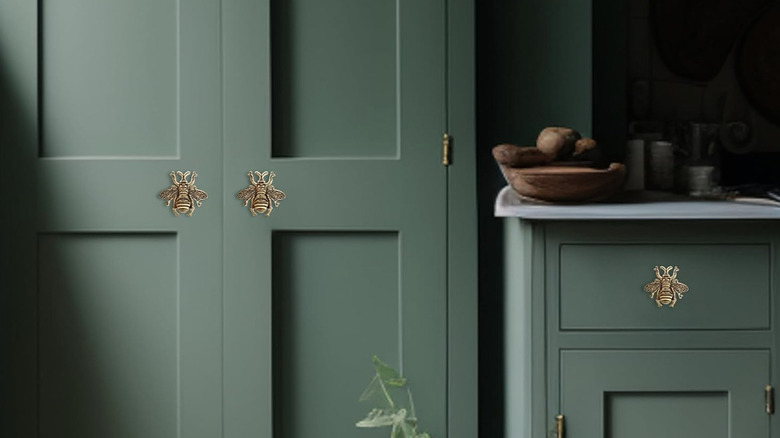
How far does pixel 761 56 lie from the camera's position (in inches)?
95.9

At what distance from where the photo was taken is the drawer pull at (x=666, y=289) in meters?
1.81

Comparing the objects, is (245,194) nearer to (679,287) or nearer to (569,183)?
(569,183)

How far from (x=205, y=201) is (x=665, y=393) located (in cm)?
102

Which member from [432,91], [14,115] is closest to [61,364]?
[14,115]

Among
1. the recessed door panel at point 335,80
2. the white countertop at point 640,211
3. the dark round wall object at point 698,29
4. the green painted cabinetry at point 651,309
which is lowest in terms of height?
the green painted cabinetry at point 651,309

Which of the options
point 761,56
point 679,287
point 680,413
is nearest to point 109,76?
point 679,287

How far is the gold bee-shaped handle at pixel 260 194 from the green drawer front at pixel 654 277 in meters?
0.65

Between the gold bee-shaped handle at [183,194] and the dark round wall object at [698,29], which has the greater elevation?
the dark round wall object at [698,29]

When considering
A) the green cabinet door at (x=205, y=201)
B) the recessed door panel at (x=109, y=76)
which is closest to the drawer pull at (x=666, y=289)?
the green cabinet door at (x=205, y=201)

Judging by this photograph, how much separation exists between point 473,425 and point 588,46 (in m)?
0.88

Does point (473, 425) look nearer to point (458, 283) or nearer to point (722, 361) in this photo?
point (458, 283)

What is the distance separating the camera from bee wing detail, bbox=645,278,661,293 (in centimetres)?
182

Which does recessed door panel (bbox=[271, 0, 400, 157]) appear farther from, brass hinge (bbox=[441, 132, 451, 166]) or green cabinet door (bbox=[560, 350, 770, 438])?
green cabinet door (bbox=[560, 350, 770, 438])

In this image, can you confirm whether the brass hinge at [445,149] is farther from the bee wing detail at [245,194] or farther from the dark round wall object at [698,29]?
the dark round wall object at [698,29]
